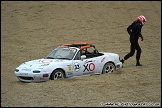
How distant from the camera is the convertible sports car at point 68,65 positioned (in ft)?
45.1

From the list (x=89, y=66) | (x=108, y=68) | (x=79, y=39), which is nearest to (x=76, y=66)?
(x=89, y=66)

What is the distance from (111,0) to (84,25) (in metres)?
7.19

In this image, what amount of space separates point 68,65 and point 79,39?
437 inches

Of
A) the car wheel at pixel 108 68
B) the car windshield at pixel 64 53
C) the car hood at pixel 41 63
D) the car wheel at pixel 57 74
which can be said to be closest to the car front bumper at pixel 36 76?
the car wheel at pixel 57 74

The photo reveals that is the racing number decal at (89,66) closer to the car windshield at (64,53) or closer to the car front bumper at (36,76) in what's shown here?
the car windshield at (64,53)

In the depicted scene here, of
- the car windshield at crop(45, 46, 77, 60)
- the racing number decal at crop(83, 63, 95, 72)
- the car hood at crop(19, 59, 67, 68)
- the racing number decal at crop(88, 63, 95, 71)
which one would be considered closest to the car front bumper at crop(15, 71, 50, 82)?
the car hood at crop(19, 59, 67, 68)

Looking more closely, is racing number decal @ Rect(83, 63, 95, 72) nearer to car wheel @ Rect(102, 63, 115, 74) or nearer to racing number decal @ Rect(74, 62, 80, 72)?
racing number decal @ Rect(74, 62, 80, 72)

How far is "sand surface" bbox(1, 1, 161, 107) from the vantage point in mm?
11344

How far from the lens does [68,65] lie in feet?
47.0

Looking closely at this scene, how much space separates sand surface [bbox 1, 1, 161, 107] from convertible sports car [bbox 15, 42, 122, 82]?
43 centimetres

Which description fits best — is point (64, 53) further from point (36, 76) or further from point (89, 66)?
point (36, 76)

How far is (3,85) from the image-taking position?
1328 cm

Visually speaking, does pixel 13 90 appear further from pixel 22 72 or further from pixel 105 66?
pixel 105 66

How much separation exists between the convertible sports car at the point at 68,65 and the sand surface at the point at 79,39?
43 cm
